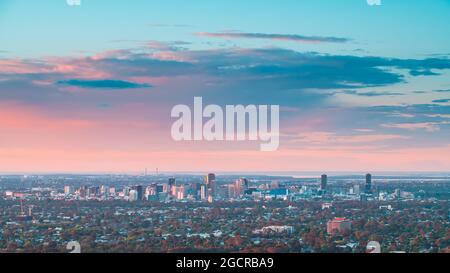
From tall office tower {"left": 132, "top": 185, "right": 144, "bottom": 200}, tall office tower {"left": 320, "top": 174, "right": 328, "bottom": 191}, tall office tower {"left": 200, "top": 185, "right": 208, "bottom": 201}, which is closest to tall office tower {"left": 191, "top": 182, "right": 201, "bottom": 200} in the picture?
tall office tower {"left": 200, "top": 185, "right": 208, "bottom": 201}

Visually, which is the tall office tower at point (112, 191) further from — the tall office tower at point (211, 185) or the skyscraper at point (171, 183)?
the tall office tower at point (211, 185)

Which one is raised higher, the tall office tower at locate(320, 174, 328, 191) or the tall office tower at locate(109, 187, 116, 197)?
the tall office tower at locate(320, 174, 328, 191)

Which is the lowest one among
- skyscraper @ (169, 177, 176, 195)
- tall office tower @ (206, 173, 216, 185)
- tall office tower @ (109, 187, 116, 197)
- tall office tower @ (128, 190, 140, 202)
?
tall office tower @ (128, 190, 140, 202)

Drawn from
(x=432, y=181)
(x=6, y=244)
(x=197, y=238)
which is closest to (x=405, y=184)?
(x=432, y=181)

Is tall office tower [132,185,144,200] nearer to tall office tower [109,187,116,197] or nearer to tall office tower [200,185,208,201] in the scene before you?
tall office tower [109,187,116,197]

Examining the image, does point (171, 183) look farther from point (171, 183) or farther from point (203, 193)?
point (203, 193)

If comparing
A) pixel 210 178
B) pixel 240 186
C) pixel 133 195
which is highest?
pixel 210 178

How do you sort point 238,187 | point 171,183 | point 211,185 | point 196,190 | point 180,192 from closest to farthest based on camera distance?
point 211,185 → point 171,183 → point 196,190 → point 238,187 → point 180,192

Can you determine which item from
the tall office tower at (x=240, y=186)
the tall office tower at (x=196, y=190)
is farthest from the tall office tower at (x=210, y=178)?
the tall office tower at (x=240, y=186)

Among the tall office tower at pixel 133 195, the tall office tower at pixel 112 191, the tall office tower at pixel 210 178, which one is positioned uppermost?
the tall office tower at pixel 210 178

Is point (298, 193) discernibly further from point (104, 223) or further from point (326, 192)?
point (104, 223)

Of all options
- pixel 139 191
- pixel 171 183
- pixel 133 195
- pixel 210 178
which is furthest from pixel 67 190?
pixel 210 178
